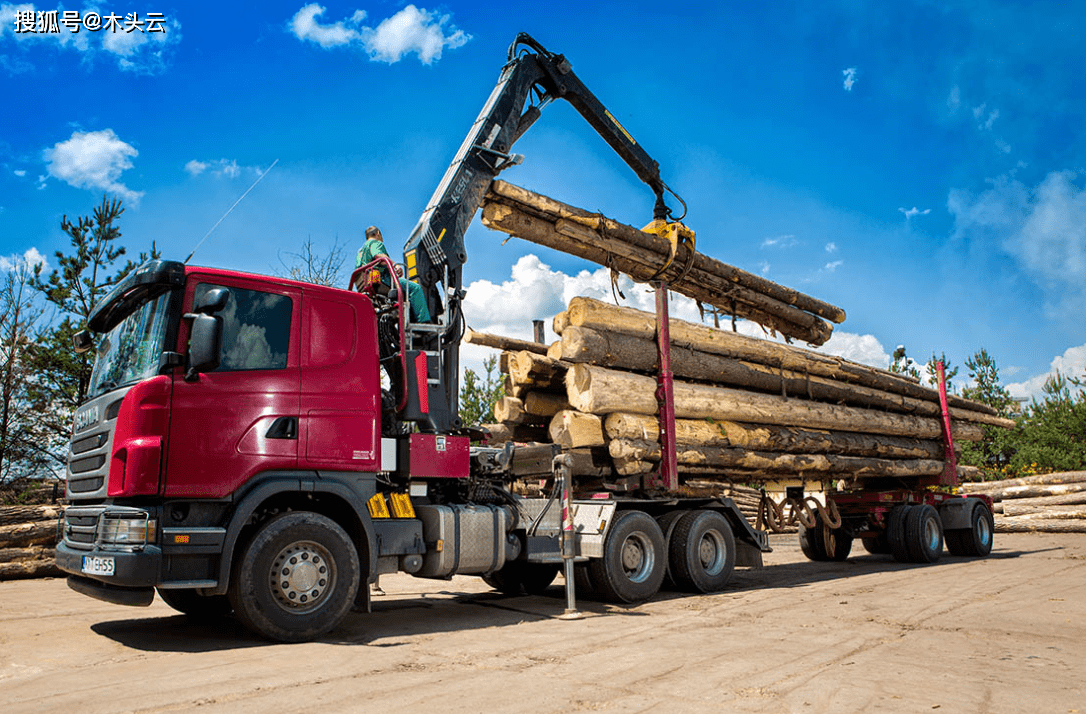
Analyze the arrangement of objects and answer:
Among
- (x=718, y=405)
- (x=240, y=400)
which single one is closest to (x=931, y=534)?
(x=718, y=405)

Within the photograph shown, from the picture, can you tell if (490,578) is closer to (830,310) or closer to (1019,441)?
(830,310)

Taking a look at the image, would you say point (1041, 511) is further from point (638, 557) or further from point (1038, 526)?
point (638, 557)

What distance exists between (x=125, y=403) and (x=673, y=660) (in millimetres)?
4420

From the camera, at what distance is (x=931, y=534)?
47.8 ft

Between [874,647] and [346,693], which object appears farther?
[874,647]

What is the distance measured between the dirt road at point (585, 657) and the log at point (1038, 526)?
498 inches

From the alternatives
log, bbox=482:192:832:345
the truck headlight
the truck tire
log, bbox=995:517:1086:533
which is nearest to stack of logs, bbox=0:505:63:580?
the truck headlight

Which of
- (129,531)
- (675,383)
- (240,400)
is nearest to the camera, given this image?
(129,531)

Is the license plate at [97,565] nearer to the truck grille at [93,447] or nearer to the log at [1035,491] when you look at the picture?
the truck grille at [93,447]

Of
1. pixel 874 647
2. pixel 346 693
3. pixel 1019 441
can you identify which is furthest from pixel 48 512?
pixel 1019 441

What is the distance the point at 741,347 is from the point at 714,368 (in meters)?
0.89

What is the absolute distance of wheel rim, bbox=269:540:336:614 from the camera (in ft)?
20.6

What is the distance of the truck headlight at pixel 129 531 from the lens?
5.81 meters

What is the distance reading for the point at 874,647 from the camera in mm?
6105
